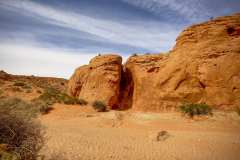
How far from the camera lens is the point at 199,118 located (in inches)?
580

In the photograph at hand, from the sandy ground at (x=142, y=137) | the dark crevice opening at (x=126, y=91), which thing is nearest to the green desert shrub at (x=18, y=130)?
the sandy ground at (x=142, y=137)

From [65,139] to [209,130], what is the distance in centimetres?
676

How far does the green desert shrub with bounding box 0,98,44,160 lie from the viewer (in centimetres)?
530

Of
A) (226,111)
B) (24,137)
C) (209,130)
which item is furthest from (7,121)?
(226,111)

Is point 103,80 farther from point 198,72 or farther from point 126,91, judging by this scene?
point 198,72

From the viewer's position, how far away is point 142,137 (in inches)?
446

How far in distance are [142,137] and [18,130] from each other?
680cm

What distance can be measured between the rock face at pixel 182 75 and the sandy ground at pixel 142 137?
2.40m

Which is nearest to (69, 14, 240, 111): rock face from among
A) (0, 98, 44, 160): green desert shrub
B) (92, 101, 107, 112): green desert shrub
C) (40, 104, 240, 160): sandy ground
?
(92, 101, 107, 112): green desert shrub

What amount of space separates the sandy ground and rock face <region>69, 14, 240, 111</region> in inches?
94.6

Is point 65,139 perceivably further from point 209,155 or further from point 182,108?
point 182,108

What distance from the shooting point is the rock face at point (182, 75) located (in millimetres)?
16766

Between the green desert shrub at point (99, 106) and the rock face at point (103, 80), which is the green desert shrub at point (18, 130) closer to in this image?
the green desert shrub at point (99, 106)

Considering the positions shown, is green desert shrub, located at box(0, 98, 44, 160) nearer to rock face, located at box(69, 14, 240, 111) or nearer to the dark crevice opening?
rock face, located at box(69, 14, 240, 111)
